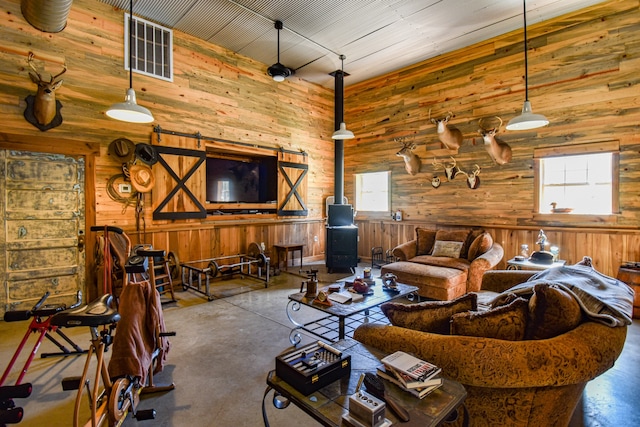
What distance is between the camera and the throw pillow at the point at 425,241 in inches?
214

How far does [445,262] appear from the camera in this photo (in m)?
4.69

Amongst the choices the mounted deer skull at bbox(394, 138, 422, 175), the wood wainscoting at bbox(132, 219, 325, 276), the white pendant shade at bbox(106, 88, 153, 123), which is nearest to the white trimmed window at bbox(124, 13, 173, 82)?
the white pendant shade at bbox(106, 88, 153, 123)

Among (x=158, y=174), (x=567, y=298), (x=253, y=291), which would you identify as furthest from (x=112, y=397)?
(x=158, y=174)

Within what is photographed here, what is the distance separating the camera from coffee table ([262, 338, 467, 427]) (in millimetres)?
1179

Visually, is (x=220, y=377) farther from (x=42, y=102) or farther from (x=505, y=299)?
(x=42, y=102)

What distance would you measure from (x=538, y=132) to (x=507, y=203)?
118cm

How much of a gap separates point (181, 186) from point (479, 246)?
475cm

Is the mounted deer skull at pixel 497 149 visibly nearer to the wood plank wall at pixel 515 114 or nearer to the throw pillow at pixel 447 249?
the wood plank wall at pixel 515 114

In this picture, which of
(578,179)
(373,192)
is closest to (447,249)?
(578,179)

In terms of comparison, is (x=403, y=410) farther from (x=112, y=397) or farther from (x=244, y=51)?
(x=244, y=51)

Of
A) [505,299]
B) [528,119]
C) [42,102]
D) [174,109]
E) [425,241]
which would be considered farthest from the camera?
[425,241]

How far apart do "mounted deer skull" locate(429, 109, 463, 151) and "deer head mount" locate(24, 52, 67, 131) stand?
5356 mm

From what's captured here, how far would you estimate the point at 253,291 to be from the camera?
4945mm

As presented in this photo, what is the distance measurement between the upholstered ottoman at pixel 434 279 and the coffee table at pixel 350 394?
286cm
